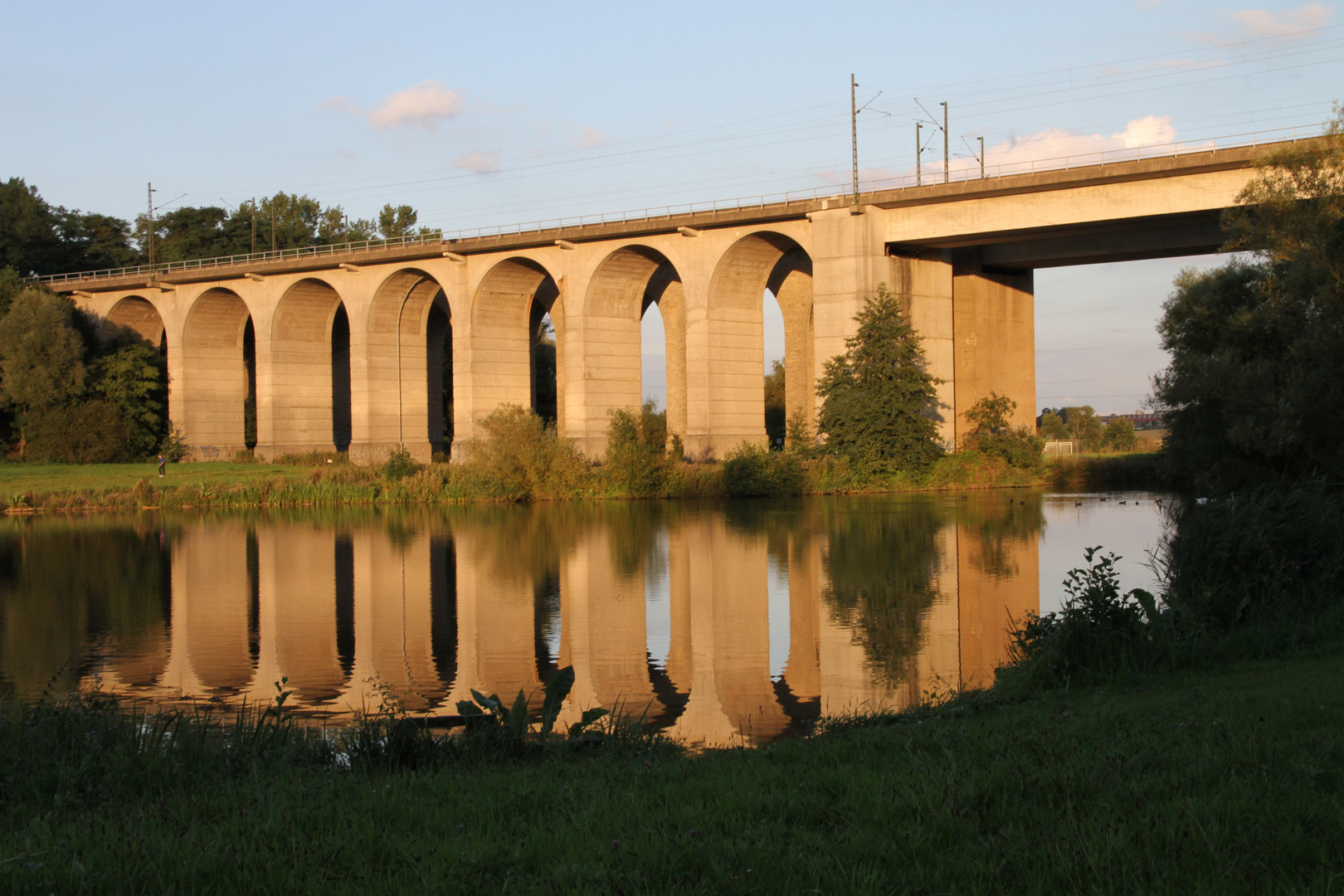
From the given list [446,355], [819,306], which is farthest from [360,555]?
[446,355]

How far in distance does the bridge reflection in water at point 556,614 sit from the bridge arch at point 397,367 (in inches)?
1007

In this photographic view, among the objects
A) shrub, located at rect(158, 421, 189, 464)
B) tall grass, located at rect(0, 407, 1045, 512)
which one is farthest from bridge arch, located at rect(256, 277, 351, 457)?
tall grass, located at rect(0, 407, 1045, 512)

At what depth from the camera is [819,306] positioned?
37.9 meters

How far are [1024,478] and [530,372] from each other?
22817mm

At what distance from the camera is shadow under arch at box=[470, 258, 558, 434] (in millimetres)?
48375

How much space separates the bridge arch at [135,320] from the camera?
190 feet

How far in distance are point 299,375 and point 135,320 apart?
11326mm

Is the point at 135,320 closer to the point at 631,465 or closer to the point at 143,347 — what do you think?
the point at 143,347

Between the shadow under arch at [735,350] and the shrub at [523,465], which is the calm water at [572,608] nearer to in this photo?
the shrub at [523,465]

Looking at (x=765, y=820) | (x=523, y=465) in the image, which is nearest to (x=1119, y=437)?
(x=523, y=465)

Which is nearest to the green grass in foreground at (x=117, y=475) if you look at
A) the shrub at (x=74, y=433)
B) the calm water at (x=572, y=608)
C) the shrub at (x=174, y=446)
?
the shrub at (x=74, y=433)

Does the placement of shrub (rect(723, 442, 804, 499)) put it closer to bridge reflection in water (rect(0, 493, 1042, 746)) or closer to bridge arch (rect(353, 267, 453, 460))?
bridge reflection in water (rect(0, 493, 1042, 746))

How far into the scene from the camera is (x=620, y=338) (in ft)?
150

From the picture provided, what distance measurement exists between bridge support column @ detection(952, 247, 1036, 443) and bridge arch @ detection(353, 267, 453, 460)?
23.1 metres
